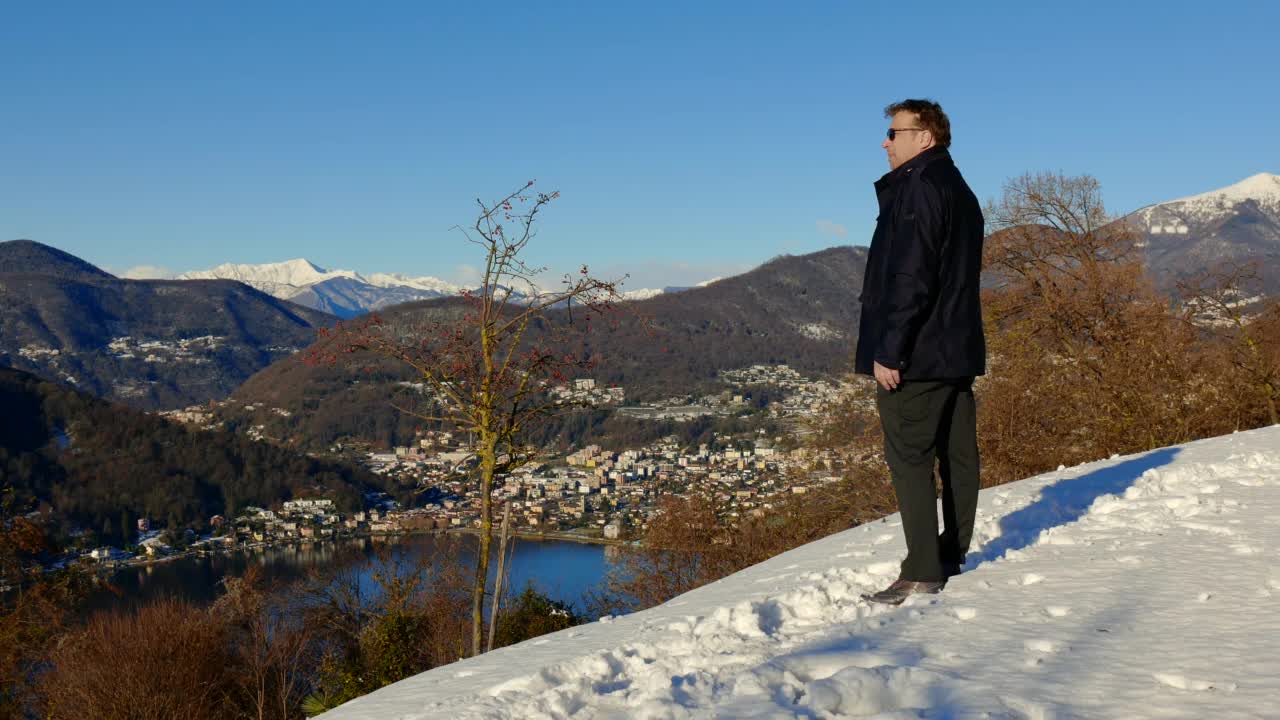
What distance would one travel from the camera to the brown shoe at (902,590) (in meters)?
3.88

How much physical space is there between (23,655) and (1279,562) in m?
18.0

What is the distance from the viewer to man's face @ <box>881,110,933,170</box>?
408cm

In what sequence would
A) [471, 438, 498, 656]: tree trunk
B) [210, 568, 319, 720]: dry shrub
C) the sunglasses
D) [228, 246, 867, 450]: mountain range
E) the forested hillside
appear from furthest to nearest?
[228, 246, 867, 450]: mountain range
the forested hillside
[210, 568, 319, 720]: dry shrub
[471, 438, 498, 656]: tree trunk
the sunglasses

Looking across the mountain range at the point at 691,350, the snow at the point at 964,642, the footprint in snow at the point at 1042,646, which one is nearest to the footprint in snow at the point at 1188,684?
the snow at the point at 964,642

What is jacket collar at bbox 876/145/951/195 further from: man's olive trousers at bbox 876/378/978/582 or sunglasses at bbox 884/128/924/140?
man's olive trousers at bbox 876/378/978/582

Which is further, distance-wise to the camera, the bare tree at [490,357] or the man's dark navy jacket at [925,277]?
Answer: the bare tree at [490,357]

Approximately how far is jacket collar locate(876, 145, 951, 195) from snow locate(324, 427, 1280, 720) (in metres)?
1.77

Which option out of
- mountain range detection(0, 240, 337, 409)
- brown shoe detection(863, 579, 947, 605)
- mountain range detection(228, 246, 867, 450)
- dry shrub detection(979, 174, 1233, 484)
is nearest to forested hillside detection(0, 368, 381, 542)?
mountain range detection(228, 246, 867, 450)

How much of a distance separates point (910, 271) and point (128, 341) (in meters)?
193

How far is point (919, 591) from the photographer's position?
3971mm

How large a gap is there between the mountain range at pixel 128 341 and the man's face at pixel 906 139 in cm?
15106

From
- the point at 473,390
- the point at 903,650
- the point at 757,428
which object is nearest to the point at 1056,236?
the point at 473,390

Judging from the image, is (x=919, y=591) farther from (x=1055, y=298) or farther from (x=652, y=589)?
(x=652, y=589)

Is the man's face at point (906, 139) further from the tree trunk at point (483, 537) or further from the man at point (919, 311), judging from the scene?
the tree trunk at point (483, 537)
